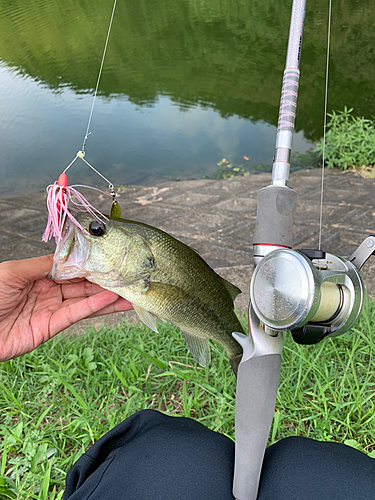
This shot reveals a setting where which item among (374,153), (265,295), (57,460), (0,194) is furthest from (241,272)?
(0,194)

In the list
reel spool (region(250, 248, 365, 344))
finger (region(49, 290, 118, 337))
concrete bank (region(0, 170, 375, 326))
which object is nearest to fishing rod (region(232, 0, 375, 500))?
reel spool (region(250, 248, 365, 344))

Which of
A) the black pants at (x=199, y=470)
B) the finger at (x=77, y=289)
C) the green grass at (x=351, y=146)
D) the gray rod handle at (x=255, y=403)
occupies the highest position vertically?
the green grass at (x=351, y=146)

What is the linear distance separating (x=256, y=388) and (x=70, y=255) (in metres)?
0.50

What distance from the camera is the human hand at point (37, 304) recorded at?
121 cm

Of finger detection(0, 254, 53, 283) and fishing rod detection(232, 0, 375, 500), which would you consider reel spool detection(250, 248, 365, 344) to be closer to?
fishing rod detection(232, 0, 375, 500)

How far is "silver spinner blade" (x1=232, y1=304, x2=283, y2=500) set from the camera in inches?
34.1

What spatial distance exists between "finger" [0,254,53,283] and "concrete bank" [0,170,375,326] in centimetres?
115

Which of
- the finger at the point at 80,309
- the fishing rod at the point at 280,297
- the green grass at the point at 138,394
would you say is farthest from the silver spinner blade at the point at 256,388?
the green grass at the point at 138,394

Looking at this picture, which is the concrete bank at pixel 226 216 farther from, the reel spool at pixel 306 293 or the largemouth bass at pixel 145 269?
the reel spool at pixel 306 293

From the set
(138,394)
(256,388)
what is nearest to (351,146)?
(138,394)

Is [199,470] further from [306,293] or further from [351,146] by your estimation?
[351,146]

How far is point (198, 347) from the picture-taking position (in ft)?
3.73

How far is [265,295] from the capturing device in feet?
2.45

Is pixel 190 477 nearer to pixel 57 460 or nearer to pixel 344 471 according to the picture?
pixel 344 471
